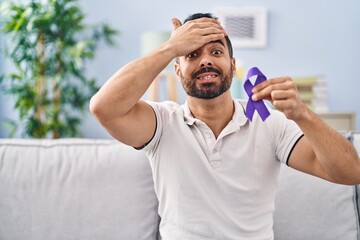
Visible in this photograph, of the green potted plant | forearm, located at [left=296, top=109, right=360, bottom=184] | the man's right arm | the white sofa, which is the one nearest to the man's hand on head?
the man's right arm

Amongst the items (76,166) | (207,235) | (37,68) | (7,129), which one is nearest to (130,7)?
(37,68)

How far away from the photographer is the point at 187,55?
1.38 metres

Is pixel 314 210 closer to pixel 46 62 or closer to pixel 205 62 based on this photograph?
pixel 205 62

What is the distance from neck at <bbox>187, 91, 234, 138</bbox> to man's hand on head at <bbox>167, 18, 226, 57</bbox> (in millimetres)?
196

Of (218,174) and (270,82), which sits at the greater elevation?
(270,82)

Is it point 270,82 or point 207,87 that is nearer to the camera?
point 270,82

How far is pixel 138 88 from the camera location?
1.24 meters

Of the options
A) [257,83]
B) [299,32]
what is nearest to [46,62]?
[299,32]

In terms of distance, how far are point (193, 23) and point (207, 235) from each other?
65 centimetres

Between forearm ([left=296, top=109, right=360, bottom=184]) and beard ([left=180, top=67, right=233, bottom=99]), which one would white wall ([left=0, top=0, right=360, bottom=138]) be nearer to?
beard ([left=180, top=67, right=233, bottom=99])

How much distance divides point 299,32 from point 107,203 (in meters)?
2.85

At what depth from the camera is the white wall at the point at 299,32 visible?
12.4 ft

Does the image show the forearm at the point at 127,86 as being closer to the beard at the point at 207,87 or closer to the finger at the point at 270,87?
the beard at the point at 207,87

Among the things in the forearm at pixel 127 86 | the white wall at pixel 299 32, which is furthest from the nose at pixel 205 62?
the white wall at pixel 299 32
